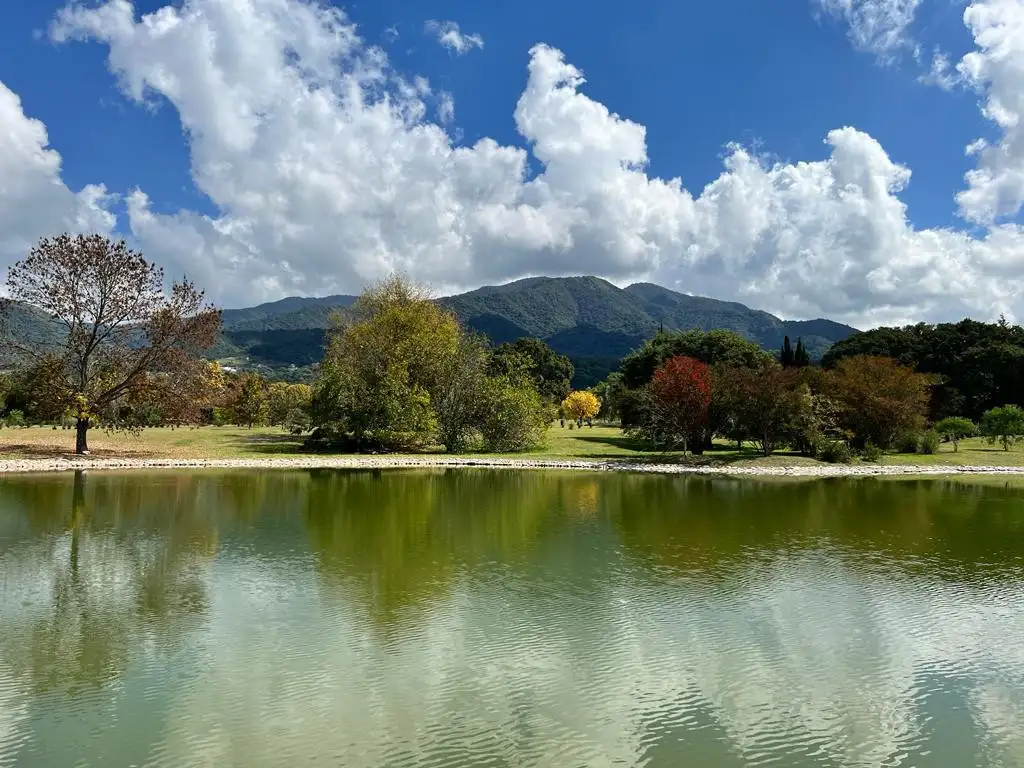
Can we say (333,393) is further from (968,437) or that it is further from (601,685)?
(968,437)

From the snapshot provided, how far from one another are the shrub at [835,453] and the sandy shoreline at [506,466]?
43.9 inches

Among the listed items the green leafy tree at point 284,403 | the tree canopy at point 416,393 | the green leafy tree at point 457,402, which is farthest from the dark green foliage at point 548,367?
the green leafy tree at point 457,402

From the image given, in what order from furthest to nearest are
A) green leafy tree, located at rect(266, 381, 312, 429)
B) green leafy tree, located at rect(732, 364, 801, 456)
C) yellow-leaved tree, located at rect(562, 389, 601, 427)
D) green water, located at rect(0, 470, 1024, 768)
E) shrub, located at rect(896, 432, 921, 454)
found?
1. yellow-leaved tree, located at rect(562, 389, 601, 427)
2. green leafy tree, located at rect(266, 381, 312, 429)
3. shrub, located at rect(896, 432, 921, 454)
4. green leafy tree, located at rect(732, 364, 801, 456)
5. green water, located at rect(0, 470, 1024, 768)

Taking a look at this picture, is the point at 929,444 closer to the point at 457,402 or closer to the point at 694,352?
the point at 694,352

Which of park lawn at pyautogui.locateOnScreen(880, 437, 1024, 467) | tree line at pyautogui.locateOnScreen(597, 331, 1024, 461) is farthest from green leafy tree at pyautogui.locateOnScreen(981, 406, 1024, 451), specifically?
park lawn at pyautogui.locateOnScreen(880, 437, 1024, 467)

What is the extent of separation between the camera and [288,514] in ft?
72.0

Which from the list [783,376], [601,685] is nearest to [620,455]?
[783,376]

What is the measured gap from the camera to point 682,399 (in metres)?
43.4

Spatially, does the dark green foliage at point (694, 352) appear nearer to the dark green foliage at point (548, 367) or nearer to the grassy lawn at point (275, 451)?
the grassy lawn at point (275, 451)

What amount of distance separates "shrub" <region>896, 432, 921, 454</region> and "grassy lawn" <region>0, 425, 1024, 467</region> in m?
1.20

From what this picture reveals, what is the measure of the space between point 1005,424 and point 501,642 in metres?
52.0

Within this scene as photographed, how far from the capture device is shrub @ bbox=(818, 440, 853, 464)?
43.2 metres

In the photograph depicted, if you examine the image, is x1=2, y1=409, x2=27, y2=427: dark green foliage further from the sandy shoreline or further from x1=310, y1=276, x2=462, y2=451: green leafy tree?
the sandy shoreline

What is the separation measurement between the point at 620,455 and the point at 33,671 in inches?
1531
